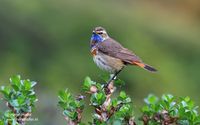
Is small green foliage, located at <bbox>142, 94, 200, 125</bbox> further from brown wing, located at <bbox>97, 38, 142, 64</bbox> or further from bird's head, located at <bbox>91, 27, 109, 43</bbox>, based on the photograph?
bird's head, located at <bbox>91, 27, 109, 43</bbox>

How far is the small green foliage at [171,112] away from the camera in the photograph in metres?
3.96

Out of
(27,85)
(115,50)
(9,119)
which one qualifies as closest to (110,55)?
(115,50)

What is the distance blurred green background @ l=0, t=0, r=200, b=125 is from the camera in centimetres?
1205

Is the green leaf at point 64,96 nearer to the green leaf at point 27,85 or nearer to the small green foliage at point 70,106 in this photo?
the small green foliage at point 70,106

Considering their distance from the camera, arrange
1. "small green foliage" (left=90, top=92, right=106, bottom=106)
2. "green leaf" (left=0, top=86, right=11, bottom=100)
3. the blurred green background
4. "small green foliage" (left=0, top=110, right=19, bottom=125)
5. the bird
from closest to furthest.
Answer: "small green foliage" (left=0, top=110, right=19, bottom=125) < "green leaf" (left=0, top=86, right=11, bottom=100) < "small green foliage" (left=90, top=92, right=106, bottom=106) < the bird < the blurred green background

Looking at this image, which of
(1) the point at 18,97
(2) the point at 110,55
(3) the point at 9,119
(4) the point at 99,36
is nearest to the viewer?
(3) the point at 9,119

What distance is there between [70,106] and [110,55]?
2673mm

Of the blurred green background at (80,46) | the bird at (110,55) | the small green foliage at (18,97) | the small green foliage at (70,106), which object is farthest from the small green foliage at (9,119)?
the blurred green background at (80,46)

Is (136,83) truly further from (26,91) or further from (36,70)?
(26,91)

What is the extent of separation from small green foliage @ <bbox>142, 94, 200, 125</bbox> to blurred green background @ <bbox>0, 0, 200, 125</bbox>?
20.4ft

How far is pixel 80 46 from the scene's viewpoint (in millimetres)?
13016

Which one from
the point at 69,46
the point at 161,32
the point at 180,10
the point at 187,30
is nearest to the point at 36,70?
the point at 69,46

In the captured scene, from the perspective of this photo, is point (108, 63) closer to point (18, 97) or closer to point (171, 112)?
point (171, 112)

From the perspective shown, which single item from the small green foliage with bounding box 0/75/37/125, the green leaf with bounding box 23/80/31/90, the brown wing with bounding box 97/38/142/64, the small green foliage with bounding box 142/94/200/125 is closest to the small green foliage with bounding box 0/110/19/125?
the small green foliage with bounding box 0/75/37/125
